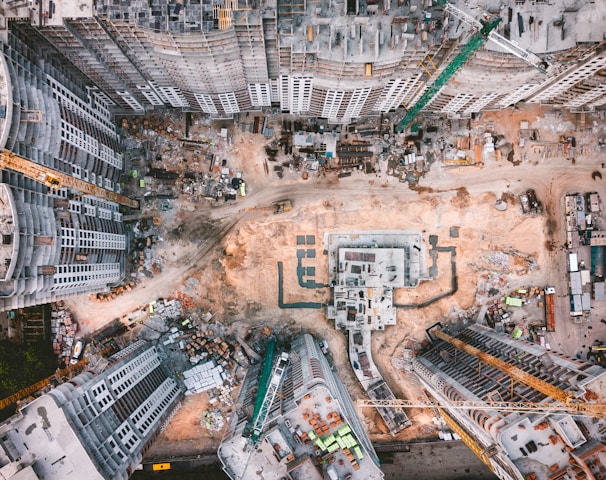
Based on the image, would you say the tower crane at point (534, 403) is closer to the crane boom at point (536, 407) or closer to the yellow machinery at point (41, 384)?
the crane boom at point (536, 407)

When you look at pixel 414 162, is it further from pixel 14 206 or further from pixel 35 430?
pixel 35 430

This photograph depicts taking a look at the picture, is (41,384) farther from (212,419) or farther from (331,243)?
(331,243)

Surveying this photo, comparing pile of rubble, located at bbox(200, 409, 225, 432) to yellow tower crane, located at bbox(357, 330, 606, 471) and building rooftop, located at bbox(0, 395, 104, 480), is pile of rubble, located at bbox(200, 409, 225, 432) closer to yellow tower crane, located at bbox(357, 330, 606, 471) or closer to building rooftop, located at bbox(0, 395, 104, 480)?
building rooftop, located at bbox(0, 395, 104, 480)

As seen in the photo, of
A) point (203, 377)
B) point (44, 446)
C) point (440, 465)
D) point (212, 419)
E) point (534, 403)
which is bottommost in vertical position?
point (440, 465)

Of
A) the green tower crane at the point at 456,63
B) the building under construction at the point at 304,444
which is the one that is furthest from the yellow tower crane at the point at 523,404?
the green tower crane at the point at 456,63

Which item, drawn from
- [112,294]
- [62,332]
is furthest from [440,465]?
[62,332]

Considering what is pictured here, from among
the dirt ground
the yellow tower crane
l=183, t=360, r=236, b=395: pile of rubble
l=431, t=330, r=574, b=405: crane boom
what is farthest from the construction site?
the yellow tower crane
